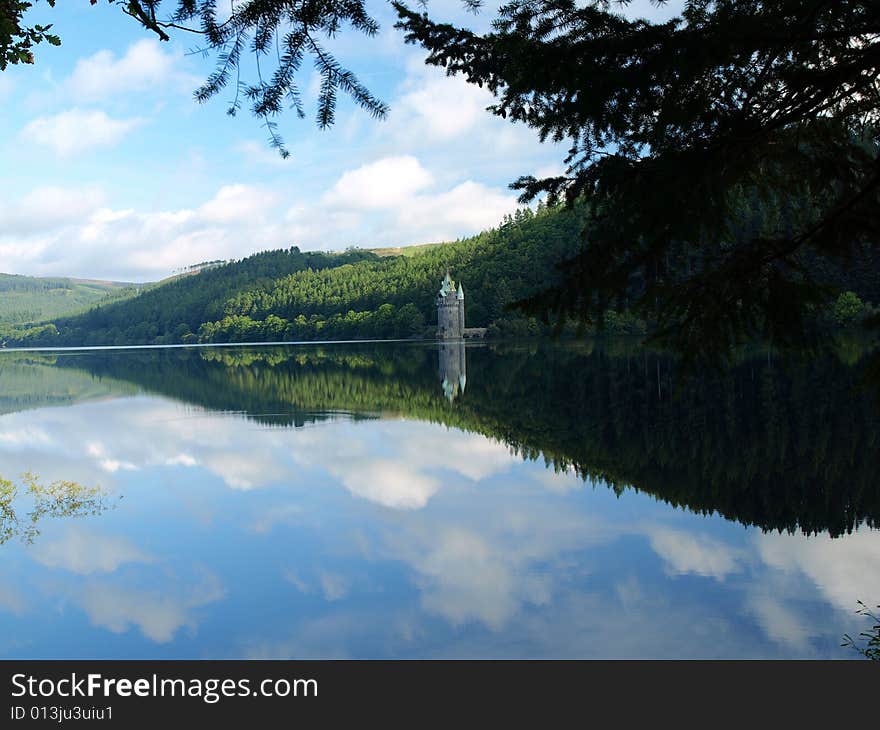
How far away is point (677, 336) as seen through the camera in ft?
20.3

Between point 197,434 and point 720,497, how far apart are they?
1788cm

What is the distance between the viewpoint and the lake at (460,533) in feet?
27.5

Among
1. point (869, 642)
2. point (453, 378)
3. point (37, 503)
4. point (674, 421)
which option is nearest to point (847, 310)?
point (453, 378)

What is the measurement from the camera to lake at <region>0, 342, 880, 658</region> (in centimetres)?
839

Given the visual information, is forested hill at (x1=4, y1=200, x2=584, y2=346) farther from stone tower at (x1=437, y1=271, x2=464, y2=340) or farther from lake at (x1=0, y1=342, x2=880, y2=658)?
lake at (x1=0, y1=342, x2=880, y2=658)

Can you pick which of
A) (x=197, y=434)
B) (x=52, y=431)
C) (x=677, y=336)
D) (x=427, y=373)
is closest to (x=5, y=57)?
(x=677, y=336)

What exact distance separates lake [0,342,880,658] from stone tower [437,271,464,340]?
10922 centimetres

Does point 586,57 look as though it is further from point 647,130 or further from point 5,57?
point 5,57

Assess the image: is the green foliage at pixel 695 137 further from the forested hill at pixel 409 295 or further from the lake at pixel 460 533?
the forested hill at pixel 409 295

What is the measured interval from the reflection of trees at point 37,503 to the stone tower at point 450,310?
4675 inches

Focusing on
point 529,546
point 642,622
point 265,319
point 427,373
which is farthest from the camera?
point 265,319

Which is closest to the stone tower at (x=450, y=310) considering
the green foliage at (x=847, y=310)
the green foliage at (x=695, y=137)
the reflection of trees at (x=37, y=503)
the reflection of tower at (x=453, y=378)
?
the green foliage at (x=847, y=310)

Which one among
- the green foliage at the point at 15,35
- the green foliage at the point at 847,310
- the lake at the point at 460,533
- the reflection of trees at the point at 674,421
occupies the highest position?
the green foliage at the point at 15,35

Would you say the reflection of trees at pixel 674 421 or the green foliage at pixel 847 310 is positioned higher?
the green foliage at pixel 847 310
